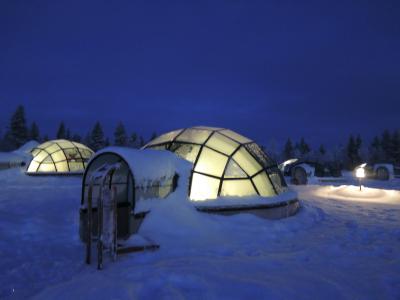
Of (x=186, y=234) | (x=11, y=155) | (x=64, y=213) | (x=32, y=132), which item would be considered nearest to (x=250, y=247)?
(x=186, y=234)

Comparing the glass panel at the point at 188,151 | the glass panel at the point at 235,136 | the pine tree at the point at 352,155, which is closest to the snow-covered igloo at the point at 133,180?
the glass panel at the point at 188,151

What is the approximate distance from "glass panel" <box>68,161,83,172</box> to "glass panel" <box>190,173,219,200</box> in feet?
68.1

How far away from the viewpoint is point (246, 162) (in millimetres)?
11031

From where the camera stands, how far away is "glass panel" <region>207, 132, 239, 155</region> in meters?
11.0

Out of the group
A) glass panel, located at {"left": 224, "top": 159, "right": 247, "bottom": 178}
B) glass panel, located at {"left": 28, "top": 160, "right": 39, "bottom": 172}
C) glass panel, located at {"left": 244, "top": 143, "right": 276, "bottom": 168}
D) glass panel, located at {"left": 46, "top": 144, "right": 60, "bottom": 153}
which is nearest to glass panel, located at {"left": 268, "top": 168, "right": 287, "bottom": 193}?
glass panel, located at {"left": 244, "top": 143, "right": 276, "bottom": 168}

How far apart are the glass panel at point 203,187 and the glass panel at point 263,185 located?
155cm

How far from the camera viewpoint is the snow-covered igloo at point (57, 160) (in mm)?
26750

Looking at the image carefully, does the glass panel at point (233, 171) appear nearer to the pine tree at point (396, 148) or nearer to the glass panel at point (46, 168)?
the glass panel at point (46, 168)

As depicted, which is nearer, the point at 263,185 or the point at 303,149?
the point at 263,185

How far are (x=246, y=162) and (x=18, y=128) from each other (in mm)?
53818

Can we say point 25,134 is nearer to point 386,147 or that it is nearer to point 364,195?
point 364,195

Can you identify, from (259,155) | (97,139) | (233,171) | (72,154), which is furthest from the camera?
(97,139)

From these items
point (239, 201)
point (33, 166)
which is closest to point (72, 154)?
point (33, 166)

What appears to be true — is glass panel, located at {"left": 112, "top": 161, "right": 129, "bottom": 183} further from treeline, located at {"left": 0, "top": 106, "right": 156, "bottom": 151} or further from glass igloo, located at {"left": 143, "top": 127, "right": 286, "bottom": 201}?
treeline, located at {"left": 0, "top": 106, "right": 156, "bottom": 151}
